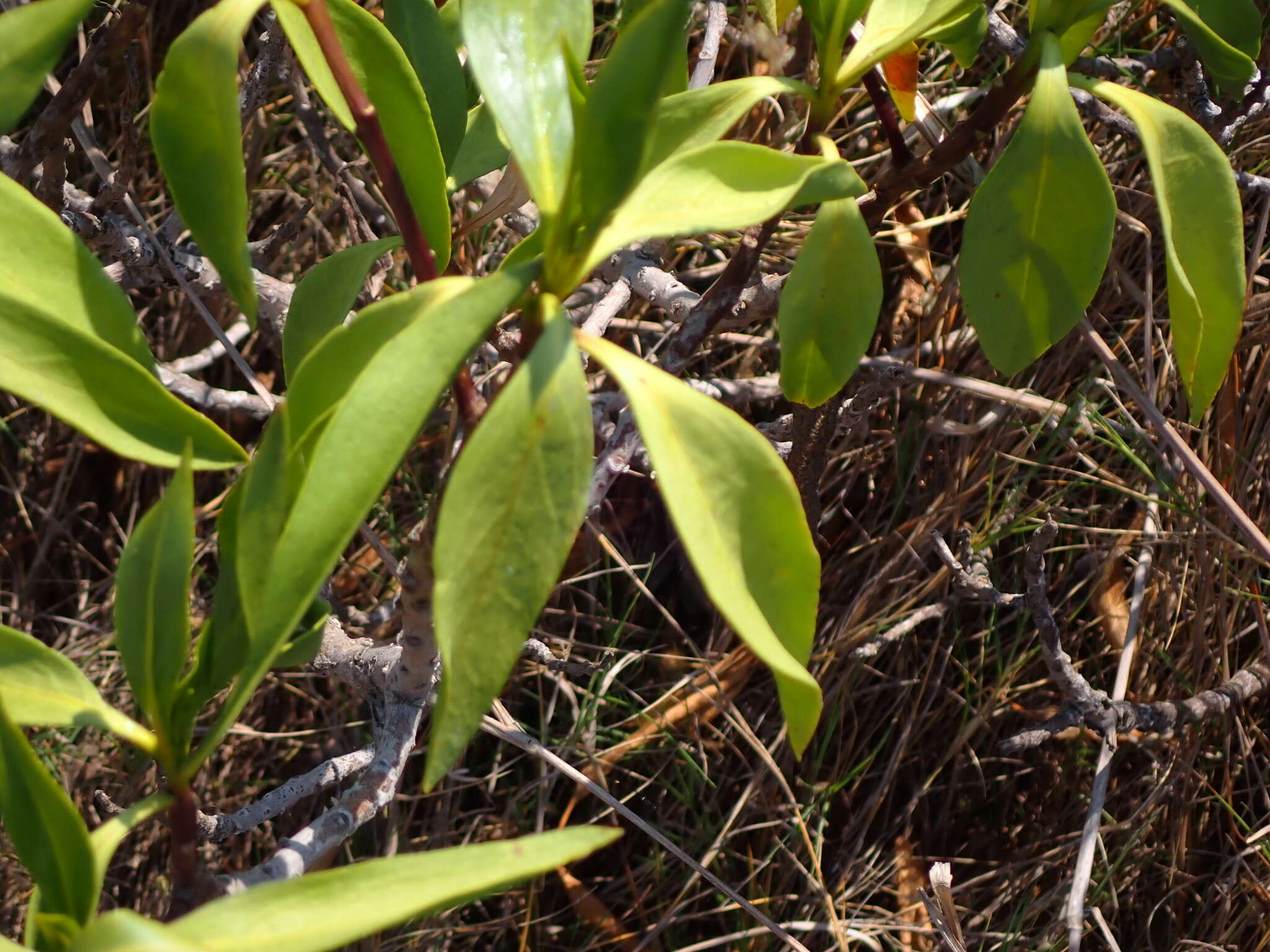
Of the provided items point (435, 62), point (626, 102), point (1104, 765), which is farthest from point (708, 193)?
point (1104, 765)

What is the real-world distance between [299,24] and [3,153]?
76 centimetres

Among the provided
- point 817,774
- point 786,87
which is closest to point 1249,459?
point 817,774

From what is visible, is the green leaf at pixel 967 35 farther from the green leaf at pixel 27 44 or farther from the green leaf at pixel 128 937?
the green leaf at pixel 128 937

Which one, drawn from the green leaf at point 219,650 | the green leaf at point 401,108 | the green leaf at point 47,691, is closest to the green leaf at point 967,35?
A: the green leaf at point 401,108

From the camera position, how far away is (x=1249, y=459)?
137cm

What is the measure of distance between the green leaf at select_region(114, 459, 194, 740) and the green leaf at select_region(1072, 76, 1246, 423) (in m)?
0.60

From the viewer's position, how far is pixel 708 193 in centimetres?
54

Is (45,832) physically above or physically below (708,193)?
below

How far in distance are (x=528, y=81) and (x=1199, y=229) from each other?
0.43 metres

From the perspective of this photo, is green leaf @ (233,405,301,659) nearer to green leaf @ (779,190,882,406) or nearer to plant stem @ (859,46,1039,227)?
green leaf @ (779,190,882,406)

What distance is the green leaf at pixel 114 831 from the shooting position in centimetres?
53

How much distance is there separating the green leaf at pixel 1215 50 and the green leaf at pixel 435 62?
47 centimetres

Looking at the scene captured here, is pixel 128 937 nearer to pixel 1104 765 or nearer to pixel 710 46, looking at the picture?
pixel 710 46

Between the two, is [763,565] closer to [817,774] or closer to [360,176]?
[817,774]
